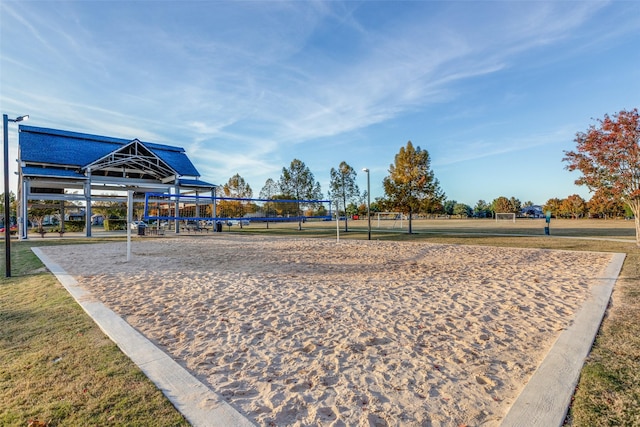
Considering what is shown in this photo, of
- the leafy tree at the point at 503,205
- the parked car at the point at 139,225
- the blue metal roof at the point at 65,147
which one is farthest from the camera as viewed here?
the leafy tree at the point at 503,205

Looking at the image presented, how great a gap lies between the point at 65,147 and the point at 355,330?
28048mm

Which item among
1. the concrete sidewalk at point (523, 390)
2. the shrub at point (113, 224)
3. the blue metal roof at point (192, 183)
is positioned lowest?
the concrete sidewalk at point (523, 390)

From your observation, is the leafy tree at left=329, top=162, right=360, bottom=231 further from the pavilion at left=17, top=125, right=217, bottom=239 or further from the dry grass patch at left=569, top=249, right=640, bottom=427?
the dry grass patch at left=569, top=249, right=640, bottom=427

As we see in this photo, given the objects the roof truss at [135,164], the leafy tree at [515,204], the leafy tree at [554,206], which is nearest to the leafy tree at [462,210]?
the leafy tree at [515,204]

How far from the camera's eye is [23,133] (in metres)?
23.5

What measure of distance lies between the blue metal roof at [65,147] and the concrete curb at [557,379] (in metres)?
26.0

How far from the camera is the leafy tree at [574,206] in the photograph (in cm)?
5725

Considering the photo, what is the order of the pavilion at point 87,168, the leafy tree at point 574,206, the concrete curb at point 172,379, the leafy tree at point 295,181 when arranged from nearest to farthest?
1. the concrete curb at point 172,379
2. the pavilion at point 87,168
3. the leafy tree at point 295,181
4. the leafy tree at point 574,206

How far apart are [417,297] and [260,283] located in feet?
10.9

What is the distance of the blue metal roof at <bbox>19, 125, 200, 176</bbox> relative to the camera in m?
22.2

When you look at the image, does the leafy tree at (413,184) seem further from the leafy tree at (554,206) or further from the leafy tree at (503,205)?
the leafy tree at (503,205)

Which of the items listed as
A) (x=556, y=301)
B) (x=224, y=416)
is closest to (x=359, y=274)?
(x=556, y=301)

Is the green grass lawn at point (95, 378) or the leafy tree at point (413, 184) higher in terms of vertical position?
the leafy tree at point (413, 184)

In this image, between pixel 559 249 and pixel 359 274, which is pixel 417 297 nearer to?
pixel 359 274
